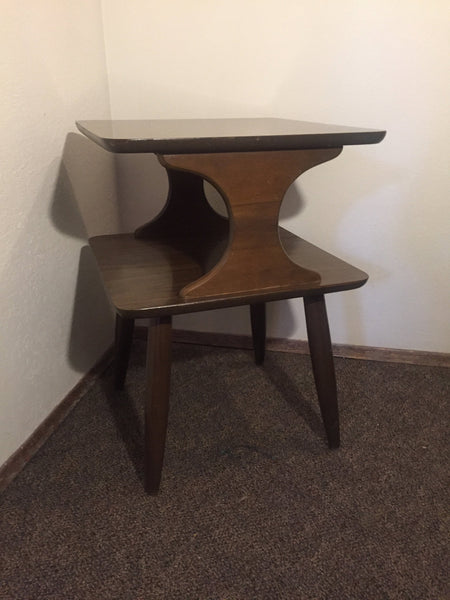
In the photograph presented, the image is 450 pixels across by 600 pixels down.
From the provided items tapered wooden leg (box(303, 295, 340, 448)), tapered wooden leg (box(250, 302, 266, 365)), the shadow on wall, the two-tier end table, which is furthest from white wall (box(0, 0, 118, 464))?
tapered wooden leg (box(303, 295, 340, 448))

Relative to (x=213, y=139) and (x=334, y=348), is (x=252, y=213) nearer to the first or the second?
(x=213, y=139)

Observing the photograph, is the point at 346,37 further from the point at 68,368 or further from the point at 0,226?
the point at 68,368

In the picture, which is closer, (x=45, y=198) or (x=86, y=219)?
(x=45, y=198)

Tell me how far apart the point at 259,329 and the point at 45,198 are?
55 cm

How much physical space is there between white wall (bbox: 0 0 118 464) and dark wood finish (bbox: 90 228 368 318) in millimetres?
108

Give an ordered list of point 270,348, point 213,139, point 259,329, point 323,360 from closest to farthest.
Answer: point 213,139, point 323,360, point 259,329, point 270,348

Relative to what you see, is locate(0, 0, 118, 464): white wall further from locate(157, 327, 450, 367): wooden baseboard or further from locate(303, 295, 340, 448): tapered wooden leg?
locate(303, 295, 340, 448): tapered wooden leg

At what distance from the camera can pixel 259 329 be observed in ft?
3.66

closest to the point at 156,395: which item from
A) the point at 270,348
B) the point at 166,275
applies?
the point at 166,275

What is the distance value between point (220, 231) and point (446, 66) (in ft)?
1.80

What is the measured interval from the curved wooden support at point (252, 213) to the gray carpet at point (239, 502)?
36 centimetres

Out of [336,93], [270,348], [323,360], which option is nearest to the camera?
[323,360]

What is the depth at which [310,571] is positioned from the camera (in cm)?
67

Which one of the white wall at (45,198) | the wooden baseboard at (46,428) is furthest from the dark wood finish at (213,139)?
the wooden baseboard at (46,428)
